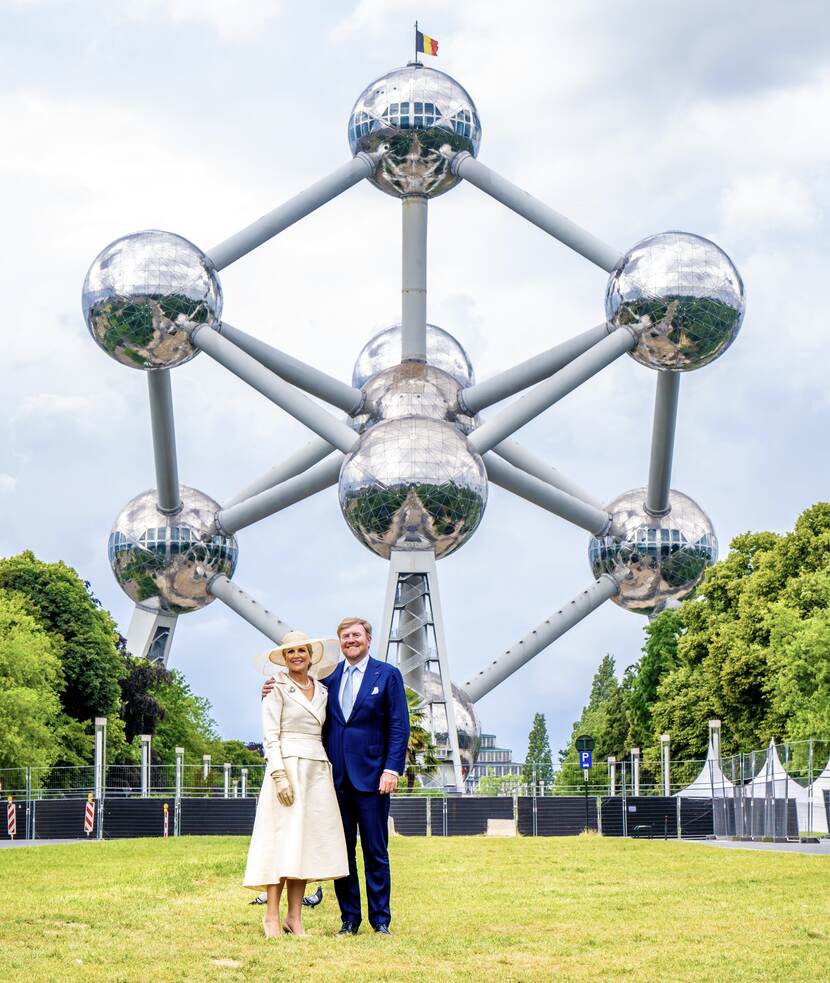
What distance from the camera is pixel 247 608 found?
121 feet

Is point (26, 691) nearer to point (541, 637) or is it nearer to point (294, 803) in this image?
point (541, 637)

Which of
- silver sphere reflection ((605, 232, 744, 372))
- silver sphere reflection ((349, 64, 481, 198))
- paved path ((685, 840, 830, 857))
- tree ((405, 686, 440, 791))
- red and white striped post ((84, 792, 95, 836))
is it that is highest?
silver sphere reflection ((349, 64, 481, 198))

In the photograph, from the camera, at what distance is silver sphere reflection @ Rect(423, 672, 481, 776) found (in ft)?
111

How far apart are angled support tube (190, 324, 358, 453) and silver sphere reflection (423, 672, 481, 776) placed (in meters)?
5.27

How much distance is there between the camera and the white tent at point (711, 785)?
99.7 feet

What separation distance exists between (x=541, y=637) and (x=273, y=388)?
27.2 ft

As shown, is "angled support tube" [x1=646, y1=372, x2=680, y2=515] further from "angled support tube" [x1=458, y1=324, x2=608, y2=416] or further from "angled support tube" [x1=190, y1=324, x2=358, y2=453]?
"angled support tube" [x1=190, y1=324, x2=358, y2=453]

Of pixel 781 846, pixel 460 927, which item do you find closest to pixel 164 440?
pixel 781 846

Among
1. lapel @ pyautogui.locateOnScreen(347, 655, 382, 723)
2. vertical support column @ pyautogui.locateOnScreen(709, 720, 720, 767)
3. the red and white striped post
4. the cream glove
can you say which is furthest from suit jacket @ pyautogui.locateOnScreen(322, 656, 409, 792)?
vertical support column @ pyautogui.locateOnScreen(709, 720, 720, 767)

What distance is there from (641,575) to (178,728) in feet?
108

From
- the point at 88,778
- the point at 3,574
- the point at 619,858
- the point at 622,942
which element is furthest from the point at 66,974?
the point at 3,574

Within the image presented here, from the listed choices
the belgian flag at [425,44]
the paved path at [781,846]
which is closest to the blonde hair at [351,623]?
the paved path at [781,846]

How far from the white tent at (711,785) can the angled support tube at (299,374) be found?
10031 millimetres

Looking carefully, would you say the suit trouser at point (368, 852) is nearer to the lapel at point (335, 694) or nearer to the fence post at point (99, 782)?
the lapel at point (335, 694)
